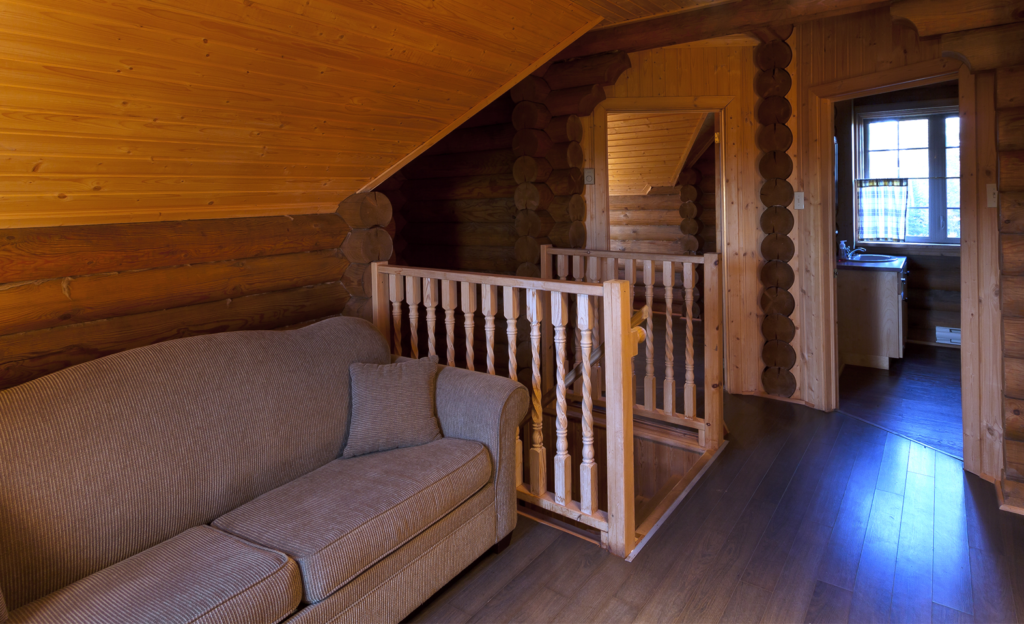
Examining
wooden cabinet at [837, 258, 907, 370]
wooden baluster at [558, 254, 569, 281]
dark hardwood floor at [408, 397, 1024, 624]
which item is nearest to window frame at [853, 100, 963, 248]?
wooden cabinet at [837, 258, 907, 370]

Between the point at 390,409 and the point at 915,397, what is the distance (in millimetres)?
3716

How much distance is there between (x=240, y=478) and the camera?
2176mm

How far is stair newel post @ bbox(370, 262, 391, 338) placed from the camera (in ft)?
11.1

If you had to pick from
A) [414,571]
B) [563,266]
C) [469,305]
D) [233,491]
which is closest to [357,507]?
[414,571]

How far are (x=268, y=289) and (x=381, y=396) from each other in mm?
900

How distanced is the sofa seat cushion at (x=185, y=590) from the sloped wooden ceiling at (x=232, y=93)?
48.0 inches

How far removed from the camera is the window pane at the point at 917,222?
19.9ft

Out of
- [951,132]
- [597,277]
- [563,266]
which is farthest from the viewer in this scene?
→ [951,132]

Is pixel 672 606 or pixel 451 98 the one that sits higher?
pixel 451 98

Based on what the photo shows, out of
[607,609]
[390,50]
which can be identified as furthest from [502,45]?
[607,609]

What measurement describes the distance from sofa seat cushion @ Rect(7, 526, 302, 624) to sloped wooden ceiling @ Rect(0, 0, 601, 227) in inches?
48.0

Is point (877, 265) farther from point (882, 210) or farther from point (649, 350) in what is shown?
point (649, 350)

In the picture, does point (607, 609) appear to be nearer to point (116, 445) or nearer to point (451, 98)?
point (116, 445)

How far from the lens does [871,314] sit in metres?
5.21
